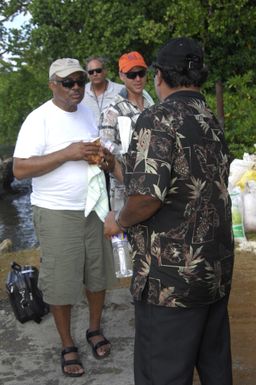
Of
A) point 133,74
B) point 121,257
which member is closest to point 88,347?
point 121,257

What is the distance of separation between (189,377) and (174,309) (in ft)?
1.10

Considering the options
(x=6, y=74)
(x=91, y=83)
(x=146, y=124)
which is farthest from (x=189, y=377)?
(x=6, y=74)

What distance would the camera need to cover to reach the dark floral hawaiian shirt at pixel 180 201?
7.18 ft

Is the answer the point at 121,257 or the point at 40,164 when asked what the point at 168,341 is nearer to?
the point at 121,257

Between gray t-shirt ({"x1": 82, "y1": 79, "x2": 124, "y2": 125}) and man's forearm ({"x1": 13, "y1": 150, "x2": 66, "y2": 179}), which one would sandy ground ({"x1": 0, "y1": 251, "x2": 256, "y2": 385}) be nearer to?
man's forearm ({"x1": 13, "y1": 150, "x2": 66, "y2": 179})

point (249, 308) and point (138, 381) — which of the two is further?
point (249, 308)

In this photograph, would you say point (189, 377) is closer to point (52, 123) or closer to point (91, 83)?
point (52, 123)

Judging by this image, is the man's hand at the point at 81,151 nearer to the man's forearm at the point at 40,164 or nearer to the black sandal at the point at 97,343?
the man's forearm at the point at 40,164

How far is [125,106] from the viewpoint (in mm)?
4027

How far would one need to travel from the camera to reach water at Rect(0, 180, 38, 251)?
32.1 ft

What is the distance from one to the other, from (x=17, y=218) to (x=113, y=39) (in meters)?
4.66

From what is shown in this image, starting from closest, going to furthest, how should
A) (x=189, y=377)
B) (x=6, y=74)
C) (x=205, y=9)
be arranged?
1. (x=189, y=377)
2. (x=205, y=9)
3. (x=6, y=74)

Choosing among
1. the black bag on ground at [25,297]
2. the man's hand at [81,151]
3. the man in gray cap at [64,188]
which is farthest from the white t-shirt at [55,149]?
the black bag on ground at [25,297]

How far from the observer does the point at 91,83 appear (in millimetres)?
5355
